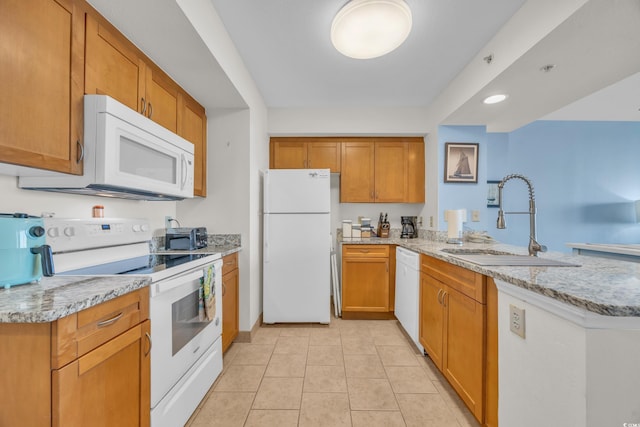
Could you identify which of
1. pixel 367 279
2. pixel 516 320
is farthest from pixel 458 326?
pixel 367 279

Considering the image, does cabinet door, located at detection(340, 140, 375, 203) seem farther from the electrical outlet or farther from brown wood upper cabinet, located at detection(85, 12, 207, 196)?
the electrical outlet

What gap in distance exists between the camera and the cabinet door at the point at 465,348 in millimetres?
1327

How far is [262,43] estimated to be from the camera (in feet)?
6.52

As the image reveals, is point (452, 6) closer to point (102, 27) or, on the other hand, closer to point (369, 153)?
point (369, 153)

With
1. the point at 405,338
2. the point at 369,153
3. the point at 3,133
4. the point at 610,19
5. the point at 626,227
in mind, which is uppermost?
the point at 610,19

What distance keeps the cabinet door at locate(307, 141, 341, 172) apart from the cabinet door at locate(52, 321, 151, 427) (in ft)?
8.18

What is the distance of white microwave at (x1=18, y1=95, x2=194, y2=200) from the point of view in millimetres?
1192

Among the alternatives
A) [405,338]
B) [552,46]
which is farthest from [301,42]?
Answer: [405,338]

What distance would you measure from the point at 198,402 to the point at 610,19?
9.96 feet

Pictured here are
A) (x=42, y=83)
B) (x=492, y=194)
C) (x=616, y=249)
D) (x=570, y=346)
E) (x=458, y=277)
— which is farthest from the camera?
(x=492, y=194)

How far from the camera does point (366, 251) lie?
2.88 m

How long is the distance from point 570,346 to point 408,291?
1.69 meters

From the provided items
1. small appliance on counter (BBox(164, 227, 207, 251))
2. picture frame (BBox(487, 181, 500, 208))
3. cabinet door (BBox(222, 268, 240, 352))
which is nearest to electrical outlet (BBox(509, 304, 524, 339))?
cabinet door (BBox(222, 268, 240, 352))

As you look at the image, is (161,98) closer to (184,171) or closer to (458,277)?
(184,171)
